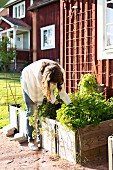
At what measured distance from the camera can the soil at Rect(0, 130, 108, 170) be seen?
3.14 m

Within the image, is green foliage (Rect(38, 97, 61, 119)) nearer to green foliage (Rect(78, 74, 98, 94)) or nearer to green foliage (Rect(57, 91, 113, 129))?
green foliage (Rect(57, 91, 113, 129))

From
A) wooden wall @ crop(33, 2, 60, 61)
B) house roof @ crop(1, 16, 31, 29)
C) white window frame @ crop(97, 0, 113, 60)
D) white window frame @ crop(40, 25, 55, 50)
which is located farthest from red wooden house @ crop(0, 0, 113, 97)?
house roof @ crop(1, 16, 31, 29)

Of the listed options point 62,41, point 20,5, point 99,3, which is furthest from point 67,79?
point 20,5

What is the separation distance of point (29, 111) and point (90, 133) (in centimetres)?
→ 107

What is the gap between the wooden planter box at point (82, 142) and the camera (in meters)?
3.19

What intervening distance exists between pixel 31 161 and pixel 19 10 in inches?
756

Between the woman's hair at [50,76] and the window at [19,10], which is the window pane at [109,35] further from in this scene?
the window at [19,10]

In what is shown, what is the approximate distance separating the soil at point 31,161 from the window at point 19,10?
57.9 ft

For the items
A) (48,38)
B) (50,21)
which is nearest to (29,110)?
(50,21)

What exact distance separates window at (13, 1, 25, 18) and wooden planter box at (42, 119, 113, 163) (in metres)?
18.0

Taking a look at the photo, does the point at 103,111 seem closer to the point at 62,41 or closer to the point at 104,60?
the point at 104,60

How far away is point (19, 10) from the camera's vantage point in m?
21.2

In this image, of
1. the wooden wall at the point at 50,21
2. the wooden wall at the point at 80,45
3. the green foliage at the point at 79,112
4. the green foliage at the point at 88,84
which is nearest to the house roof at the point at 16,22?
the wooden wall at the point at 50,21

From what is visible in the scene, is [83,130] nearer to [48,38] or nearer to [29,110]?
[29,110]
